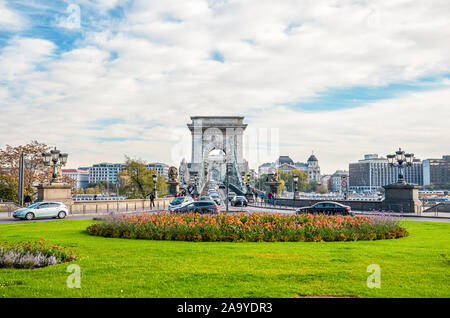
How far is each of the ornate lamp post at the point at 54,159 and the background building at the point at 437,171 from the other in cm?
15790

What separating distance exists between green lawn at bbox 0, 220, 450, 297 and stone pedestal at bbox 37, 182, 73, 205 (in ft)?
61.9

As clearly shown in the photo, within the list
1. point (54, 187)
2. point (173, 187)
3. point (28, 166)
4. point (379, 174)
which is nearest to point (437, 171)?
point (379, 174)

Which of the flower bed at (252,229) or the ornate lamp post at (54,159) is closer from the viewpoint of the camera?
the flower bed at (252,229)

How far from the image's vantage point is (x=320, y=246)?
13.0m

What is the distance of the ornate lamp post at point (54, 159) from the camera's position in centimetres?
2980

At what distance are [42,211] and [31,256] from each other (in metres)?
19.2

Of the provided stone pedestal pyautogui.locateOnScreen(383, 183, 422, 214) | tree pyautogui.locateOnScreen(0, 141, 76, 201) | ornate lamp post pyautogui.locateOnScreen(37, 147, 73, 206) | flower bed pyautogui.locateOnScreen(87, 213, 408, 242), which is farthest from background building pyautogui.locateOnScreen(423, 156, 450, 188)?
flower bed pyautogui.locateOnScreen(87, 213, 408, 242)

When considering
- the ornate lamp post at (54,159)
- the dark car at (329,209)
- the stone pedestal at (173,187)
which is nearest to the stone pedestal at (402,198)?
the dark car at (329,209)

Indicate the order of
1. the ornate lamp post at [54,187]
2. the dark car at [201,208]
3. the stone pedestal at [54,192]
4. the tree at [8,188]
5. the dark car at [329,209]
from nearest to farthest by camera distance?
the dark car at [201,208] < the dark car at [329,209] < the ornate lamp post at [54,187] < the stone pedestal at [54,192] < the tree at [8,188]

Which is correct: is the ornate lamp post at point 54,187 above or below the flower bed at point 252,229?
above

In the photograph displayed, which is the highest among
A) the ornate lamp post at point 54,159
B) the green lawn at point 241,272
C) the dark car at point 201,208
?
the ornate lamp post at point 54,159

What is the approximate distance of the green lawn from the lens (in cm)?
728

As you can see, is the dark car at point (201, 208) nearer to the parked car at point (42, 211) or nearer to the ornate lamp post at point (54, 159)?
the parked car at point (42, 211)
